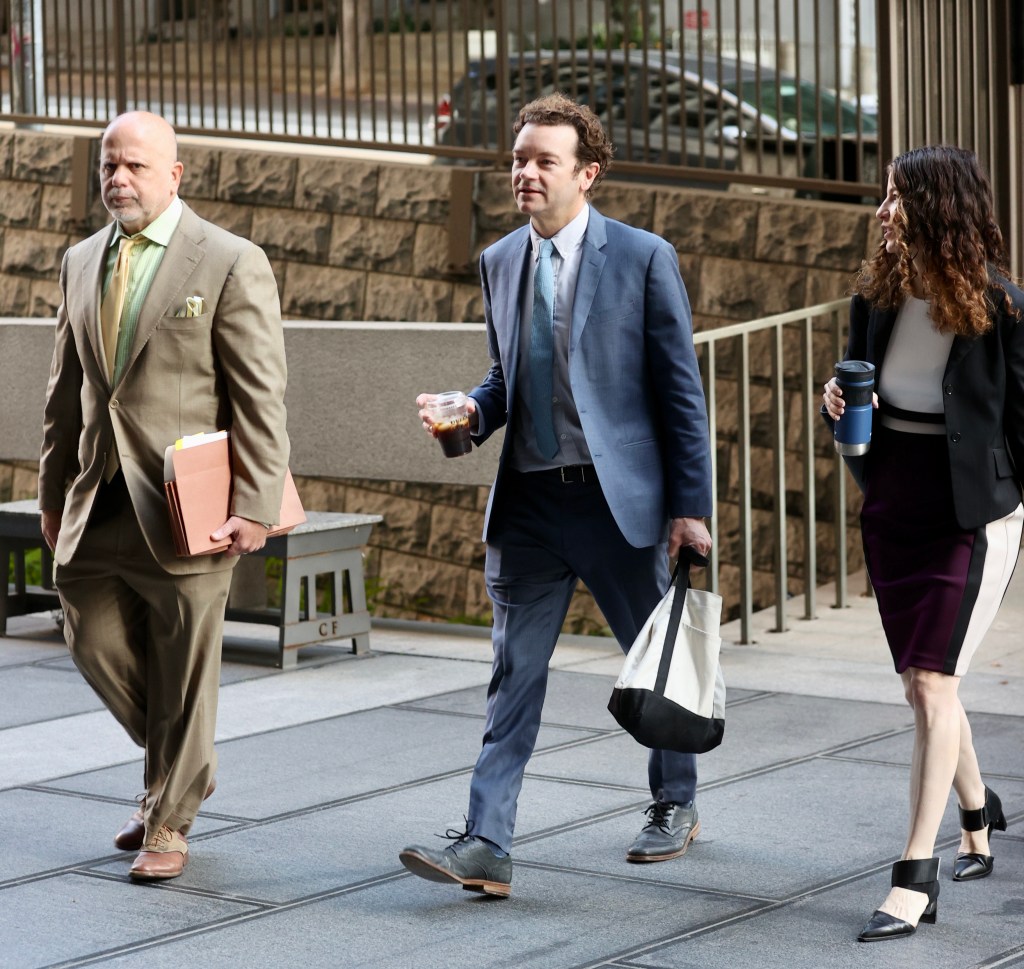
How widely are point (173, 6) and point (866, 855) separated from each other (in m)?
10.1

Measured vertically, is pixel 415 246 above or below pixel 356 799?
above

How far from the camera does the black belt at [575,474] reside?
4742mm

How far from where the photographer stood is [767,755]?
6.08 metres

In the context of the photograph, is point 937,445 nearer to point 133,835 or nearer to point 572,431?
point 572,431

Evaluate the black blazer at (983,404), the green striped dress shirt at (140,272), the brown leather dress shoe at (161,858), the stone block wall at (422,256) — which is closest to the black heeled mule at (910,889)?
the black blazer at (983,404)

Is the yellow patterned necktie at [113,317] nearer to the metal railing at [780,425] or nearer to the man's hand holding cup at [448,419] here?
the man's hand holding cup at [448,419]

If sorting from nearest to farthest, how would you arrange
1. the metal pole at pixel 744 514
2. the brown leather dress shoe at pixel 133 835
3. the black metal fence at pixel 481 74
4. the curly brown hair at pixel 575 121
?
1. the curly brown hair at pixel 575 121
2. the brown leather dress shoe at pixel 133 835
3. the metal pole at pixel 744 514
4. the black metal fence at pixel 481 74

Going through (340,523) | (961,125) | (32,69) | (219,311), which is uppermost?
(32,69)

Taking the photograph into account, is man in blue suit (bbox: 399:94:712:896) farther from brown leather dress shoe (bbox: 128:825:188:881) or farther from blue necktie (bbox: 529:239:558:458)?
brown leather dress shoe (bbox: 128:825:188:881)

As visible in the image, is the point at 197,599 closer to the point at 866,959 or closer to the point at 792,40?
the point at 866,959

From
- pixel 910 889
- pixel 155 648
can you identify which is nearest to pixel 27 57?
pixel 155 648

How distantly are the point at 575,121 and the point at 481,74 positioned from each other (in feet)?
22.0

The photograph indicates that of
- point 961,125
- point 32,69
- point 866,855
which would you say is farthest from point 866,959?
point 32,69

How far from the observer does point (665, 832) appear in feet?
16.4
